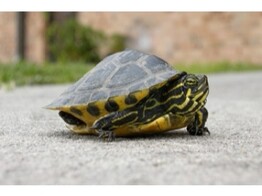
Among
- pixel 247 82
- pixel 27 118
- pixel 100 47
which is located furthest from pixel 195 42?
pixel 27 118

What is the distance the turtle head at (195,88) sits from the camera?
10.5 ft

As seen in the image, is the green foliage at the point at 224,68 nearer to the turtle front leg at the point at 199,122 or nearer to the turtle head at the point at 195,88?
the turtle front leg at the point at 199,122

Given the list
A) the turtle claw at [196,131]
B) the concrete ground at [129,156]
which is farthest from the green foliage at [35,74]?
the turtle claw at [196,131]

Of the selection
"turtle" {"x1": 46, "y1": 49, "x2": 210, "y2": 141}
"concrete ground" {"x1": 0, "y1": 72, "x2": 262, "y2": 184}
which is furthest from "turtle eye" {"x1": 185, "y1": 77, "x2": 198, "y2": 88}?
"concrete ground" {"x1": 0, "y1": 72, "x2": 262, "y2": 184}

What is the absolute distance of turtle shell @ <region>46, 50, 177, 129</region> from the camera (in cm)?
314

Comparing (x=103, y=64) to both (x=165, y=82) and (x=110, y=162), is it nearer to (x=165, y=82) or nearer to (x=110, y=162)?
(x=165, y=82)

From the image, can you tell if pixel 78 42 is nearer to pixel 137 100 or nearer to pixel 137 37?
pixel 137 37

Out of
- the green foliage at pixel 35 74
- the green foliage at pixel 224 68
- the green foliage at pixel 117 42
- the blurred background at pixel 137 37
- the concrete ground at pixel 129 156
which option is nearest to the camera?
the concrete ground at pixel 129 156

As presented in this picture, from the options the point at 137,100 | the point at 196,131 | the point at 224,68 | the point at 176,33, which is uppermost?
the point at 137,100

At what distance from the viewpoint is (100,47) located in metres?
15.2

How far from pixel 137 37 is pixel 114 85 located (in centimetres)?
1166

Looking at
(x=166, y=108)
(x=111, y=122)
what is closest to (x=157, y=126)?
(x=166, y=108)

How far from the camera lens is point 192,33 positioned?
45.2ft

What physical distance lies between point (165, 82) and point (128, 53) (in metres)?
0.38
